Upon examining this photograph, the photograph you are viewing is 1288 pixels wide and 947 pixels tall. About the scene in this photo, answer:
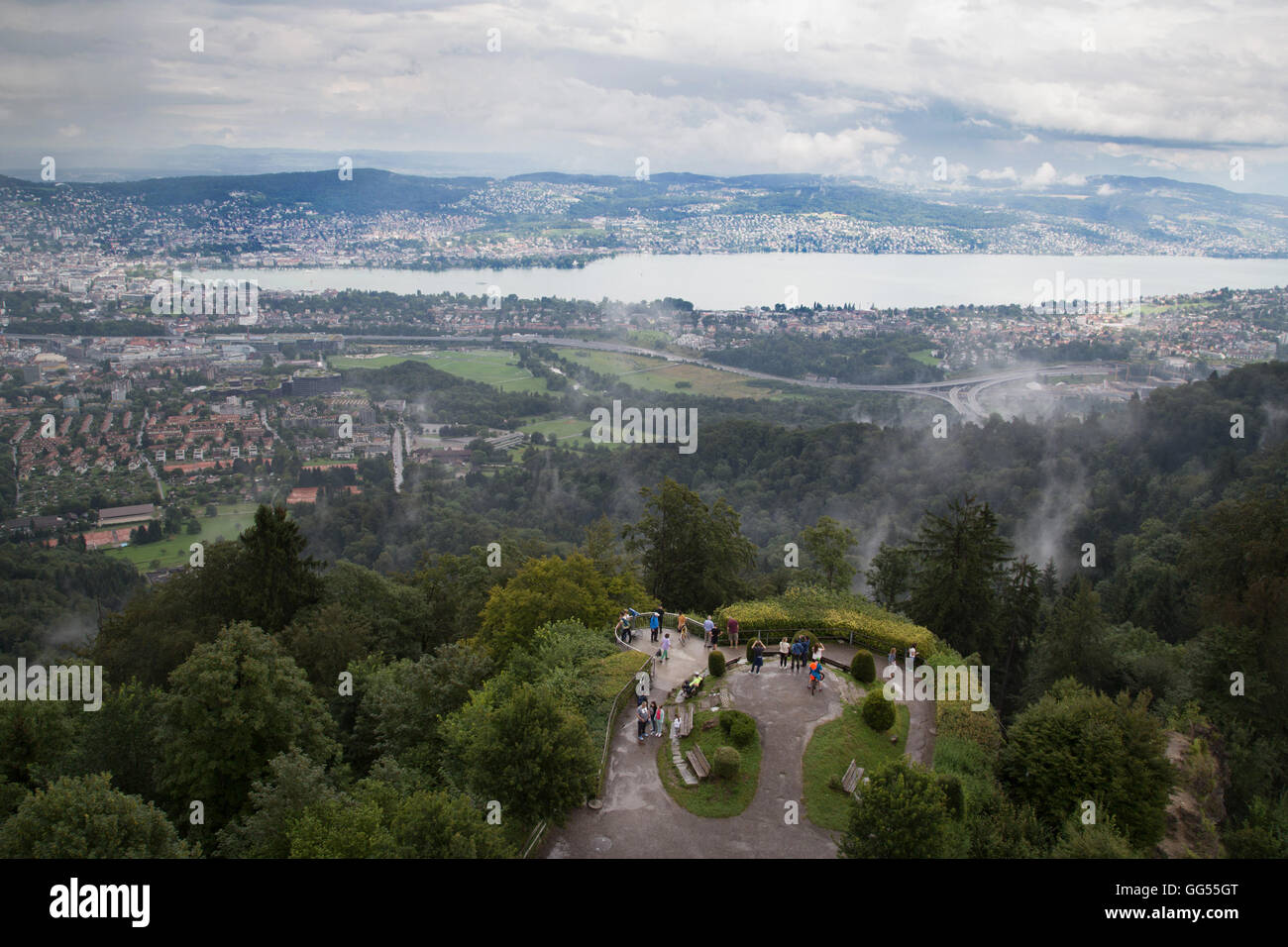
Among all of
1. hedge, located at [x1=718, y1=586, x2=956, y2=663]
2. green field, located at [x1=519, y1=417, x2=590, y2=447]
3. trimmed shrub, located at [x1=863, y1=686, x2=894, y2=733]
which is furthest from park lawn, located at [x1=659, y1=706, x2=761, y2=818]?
green field, located at [x1=519, y1=417, x2=590, y2=447]

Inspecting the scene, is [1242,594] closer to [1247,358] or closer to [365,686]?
[365,686]

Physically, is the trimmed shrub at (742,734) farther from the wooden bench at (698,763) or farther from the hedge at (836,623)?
the hedge at (836,623)

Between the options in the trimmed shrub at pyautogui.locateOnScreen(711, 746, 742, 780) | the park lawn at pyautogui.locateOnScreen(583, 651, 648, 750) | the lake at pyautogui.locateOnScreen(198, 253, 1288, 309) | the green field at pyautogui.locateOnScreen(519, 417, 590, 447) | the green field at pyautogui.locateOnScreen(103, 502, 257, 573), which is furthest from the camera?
the lake at pyautogui.locateOnScreen(198, 253, 1288, 309)

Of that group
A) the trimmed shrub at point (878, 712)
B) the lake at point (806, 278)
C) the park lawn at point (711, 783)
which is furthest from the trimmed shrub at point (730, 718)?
the lake at point (806, 278)

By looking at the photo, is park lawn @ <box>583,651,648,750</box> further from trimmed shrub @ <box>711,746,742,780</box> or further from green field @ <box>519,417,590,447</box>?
green field @ <box>519,417,590,447</box>

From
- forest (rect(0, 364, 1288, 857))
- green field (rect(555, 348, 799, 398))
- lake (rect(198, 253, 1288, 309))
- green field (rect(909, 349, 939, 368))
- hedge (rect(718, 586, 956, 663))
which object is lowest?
forest (rect(0, 364, 1288, 857))
